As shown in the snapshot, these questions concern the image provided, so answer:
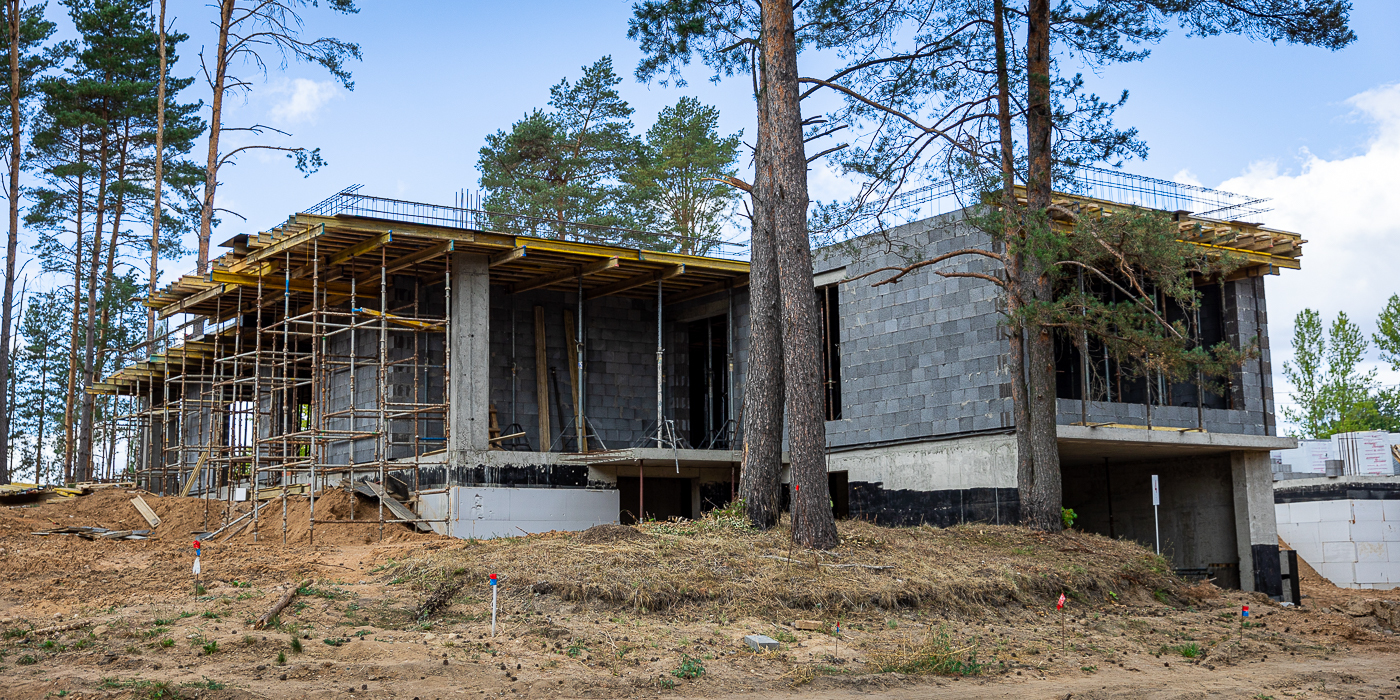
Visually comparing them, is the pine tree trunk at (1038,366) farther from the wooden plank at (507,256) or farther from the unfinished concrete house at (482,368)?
the wooden plank at (507,256)

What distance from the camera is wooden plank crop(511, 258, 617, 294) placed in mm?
20562

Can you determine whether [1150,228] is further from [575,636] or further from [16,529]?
[16,529]

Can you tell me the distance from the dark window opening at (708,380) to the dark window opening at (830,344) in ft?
8.36

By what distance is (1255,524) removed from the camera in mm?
19625

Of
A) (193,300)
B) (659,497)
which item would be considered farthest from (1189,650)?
(193,300)

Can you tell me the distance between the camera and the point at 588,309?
75.3 ft

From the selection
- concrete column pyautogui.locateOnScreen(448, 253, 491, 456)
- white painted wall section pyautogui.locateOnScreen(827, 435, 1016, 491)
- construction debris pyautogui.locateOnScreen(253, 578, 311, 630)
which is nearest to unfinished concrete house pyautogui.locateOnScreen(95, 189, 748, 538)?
concrete column pyautogui.locateOnScreen(448, 253, 491, 456)

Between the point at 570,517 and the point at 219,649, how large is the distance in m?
11.1

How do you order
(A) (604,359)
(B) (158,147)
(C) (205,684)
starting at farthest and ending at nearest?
(B) (158,147)
(A) (604,359)
(C) (205,684)

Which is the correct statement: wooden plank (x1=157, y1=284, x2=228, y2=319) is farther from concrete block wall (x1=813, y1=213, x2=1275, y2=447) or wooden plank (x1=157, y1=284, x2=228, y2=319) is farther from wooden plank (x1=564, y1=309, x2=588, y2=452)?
concrete block wall (x1=813, y1=213, x2=1275, y2=447)

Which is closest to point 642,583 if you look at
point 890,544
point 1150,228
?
point 890,544

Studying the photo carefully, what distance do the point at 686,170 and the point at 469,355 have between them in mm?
17547

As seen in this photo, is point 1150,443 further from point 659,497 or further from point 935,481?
point 659,497

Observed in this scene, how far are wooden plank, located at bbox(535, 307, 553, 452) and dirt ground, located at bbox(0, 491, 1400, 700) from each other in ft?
18.0
